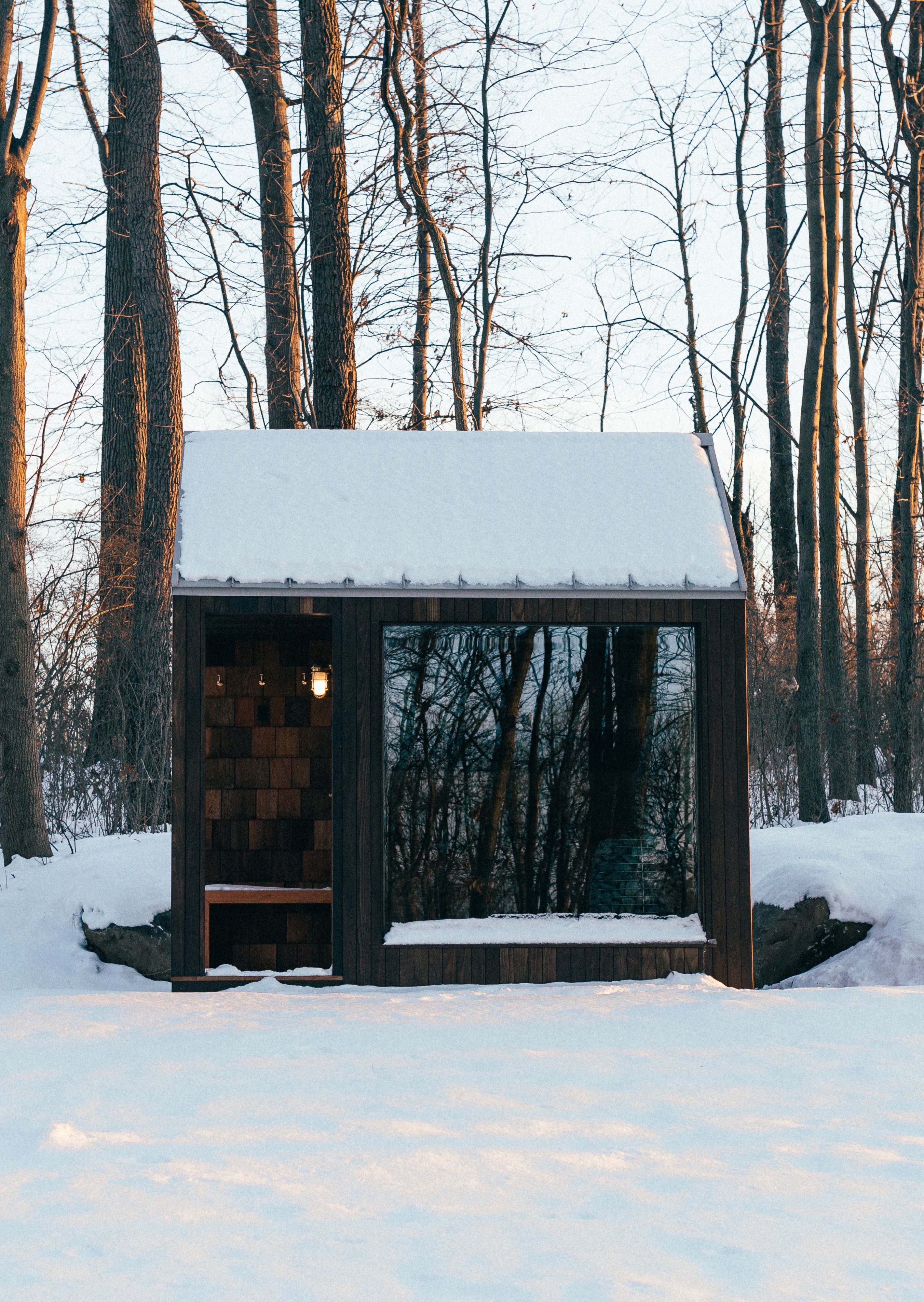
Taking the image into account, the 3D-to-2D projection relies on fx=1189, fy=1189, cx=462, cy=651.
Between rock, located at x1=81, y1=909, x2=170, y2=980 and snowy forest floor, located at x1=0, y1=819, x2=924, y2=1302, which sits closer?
snowy forest floor, located at x1=0, y1=819, x2=924, y2=1302

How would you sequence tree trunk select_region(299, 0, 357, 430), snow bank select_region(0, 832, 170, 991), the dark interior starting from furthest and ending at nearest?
tree trunk select_region(299, 0, 357, 430) < the dark interior < snow bank select_region(0, 832, 170, 991)

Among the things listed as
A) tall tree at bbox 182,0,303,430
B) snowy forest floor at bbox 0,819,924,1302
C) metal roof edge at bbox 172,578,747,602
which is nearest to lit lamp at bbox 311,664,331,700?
metal roof edge at bbox 172,578,747,602

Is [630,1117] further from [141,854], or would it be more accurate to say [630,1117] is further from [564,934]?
[141,854]

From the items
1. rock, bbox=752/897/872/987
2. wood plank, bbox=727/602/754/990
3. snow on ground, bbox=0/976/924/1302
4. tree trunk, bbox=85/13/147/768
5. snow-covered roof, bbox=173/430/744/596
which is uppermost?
tree trunk, bbox=85/13/147/768

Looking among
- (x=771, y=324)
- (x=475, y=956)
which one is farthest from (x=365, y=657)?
(x=771, y=324)

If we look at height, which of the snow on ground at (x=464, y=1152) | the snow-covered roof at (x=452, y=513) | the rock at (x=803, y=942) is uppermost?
the snow-covered roof at (x=452, y=513)

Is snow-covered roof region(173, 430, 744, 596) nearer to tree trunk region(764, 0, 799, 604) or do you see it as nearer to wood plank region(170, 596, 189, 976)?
wood plank region(170, 596, 189, 976)

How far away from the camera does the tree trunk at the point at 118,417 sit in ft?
→ 40.2

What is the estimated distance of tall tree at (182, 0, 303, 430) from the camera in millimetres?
12477

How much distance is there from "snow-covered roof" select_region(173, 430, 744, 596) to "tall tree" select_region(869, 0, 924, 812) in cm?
642

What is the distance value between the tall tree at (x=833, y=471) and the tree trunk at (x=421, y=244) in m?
4.40

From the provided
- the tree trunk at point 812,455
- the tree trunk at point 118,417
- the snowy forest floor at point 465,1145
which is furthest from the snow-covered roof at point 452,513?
the tree trunk at point 118,417

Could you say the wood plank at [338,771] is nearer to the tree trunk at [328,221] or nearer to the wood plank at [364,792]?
the wood plank at [364,792]

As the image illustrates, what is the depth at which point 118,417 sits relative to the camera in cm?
1393
